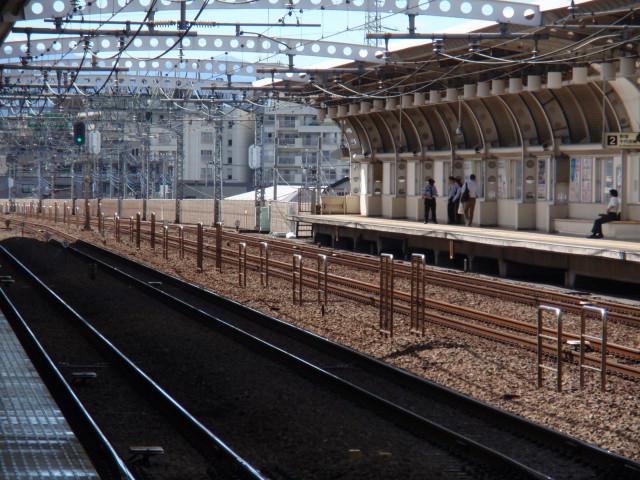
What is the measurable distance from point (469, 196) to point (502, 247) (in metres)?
3.71

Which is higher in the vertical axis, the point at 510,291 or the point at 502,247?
the point at 502,247

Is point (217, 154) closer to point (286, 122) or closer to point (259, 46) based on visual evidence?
point (259, 46)

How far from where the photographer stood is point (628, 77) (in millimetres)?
20469

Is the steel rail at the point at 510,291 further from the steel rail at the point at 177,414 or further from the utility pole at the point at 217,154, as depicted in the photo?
the utility pole at the point at 217,154

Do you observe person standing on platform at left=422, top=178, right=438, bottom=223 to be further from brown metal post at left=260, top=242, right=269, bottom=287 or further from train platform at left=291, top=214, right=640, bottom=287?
brown metal post at left=260, top=242, right=269, bottom=287

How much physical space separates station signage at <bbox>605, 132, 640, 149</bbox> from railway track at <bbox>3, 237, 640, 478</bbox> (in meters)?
9.29

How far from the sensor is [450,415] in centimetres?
991

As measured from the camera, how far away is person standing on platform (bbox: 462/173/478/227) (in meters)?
26.5

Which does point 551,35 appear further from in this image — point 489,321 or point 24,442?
point 24,442

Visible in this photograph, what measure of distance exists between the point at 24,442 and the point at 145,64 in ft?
80.9

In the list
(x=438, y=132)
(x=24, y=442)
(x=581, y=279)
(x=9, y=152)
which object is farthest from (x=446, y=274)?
(x=9, y=152)

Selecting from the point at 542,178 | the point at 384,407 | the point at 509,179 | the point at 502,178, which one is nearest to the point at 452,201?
the point at 502,178

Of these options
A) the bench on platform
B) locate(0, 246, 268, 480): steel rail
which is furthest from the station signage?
locate(0, 246, 268, 480): steel rail

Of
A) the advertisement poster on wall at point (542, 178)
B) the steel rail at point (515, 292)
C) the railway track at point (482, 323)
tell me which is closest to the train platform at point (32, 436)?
the railway track at point (482, 323)
